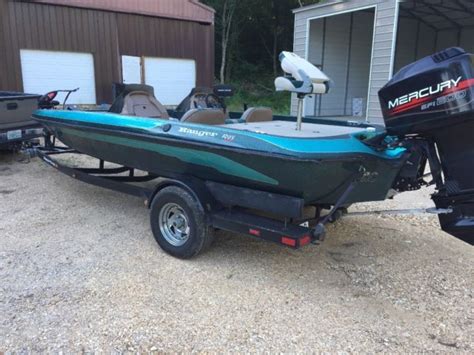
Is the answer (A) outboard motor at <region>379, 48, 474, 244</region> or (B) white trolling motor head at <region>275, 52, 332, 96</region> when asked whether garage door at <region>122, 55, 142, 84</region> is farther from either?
(A) outboard motor at <region>379, 48, 474, 244</region>

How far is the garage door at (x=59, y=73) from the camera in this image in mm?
10312

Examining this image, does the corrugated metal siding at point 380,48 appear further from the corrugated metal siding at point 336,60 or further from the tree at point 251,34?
the tree at point 251,34

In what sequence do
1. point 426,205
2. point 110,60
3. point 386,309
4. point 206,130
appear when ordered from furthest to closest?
point 110,60, point 426,205, point 206,130, point 386,309

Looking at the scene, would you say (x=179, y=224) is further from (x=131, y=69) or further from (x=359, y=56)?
(x=359, y=56)

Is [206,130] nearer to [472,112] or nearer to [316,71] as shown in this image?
[316,71]

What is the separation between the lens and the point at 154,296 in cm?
286

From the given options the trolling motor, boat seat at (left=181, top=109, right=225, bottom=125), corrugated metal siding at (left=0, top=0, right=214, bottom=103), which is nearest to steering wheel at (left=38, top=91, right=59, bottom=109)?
boat seat at (left=181, top=109, right=225, bottom=125)

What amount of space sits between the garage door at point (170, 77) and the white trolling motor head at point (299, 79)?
31.7 feet

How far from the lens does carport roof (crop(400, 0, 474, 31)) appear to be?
12802 mm

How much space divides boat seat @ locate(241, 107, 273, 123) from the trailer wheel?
1.17m

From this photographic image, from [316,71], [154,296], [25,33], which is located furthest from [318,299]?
[25,33]

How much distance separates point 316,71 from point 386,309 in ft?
5.69

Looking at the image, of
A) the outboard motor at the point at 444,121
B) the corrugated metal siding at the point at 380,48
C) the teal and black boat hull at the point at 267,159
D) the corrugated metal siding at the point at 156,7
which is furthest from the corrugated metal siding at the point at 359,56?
the outboard motor at the point at 444,121

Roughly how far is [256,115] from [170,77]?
357 inches
